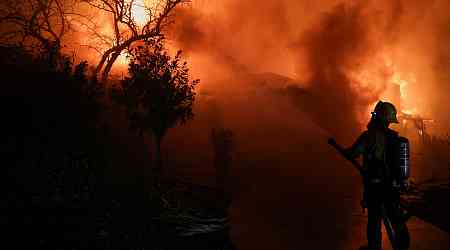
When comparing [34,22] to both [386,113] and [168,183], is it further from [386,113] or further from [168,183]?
[386,113]

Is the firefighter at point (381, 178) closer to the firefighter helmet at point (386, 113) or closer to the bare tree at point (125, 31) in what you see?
the firefighter helmet at point (386, 113)

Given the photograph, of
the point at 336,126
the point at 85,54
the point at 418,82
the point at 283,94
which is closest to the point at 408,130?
the point at 418,82

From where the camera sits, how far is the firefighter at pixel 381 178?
5.26 m

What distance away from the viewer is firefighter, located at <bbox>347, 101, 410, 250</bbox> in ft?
17.3

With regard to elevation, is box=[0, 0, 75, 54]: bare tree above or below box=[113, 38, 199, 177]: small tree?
above

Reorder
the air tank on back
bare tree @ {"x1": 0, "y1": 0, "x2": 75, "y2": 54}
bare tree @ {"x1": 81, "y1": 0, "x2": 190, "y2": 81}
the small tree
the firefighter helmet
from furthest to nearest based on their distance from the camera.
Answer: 1. bare tree @ {"x1": 81, "y1": 0, "x2": 190, "y2": 81}
2. bare tree @ {"x1": 0, "y1": 0, "x2": 75, "y2": 54}
3. the small tree
4. the firefighter helmet
5. the air tank on back

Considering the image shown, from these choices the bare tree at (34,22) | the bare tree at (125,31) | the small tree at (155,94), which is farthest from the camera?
the bare tree at (125,31)

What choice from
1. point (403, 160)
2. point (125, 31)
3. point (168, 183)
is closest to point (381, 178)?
point (403, 160)

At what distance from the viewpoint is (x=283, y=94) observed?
42.1 metres

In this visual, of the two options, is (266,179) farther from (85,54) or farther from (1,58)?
(85,54)

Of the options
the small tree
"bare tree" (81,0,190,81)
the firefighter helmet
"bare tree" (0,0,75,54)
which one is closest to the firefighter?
the firefighter helmet

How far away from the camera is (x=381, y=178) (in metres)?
5.30

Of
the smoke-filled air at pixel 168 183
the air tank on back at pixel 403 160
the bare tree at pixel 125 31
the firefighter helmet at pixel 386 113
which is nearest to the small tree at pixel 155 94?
the smoke-filled air at pixel 168 183

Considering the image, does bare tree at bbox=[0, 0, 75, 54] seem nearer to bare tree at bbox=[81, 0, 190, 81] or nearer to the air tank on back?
bare tree at bbox=[81, 0, 190, 81]
